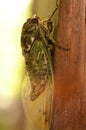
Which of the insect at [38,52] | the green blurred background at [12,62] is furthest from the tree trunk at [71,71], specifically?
the green blurred background at [12,62]

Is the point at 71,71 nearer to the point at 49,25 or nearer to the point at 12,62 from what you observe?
the point at 49,25

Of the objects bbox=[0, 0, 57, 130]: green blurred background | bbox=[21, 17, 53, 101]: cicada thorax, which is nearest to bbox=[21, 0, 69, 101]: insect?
bbox=[21, 17, 53, 101]: cicada thorax

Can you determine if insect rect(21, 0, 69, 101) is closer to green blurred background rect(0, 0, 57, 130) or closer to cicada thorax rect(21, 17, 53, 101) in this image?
cicada thorax rect(21, 17, 53, 101)

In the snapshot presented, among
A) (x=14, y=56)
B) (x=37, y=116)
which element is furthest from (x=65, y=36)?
(x=14, y=56)

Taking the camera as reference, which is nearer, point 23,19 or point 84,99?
point 84,99

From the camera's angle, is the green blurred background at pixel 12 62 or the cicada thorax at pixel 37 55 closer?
the cicada thorax at pixel 37 55

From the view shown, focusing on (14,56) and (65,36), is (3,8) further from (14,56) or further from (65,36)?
(65,36)

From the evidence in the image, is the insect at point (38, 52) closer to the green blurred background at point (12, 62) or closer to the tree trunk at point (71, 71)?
the tree trunk at point (71, 71)
